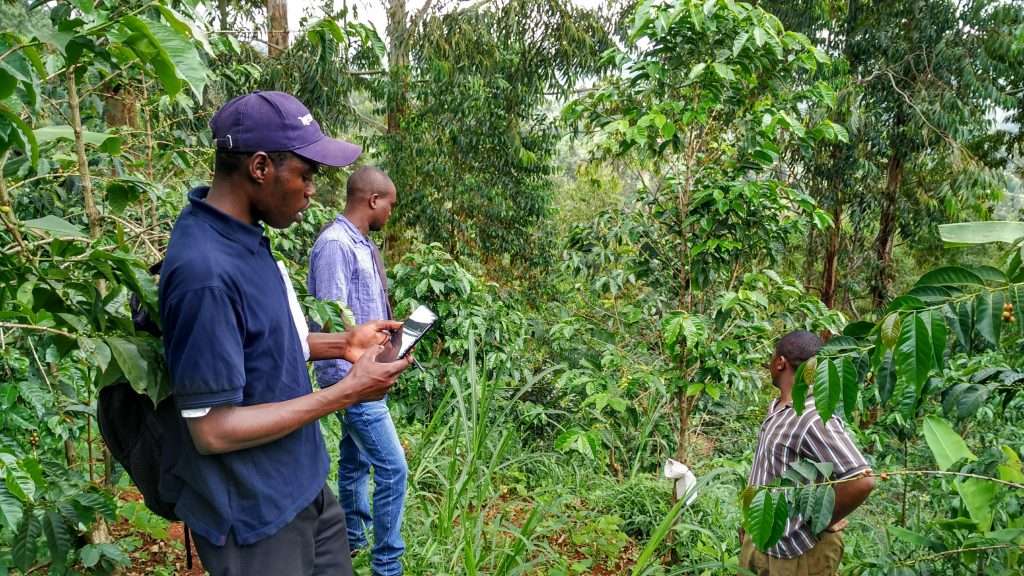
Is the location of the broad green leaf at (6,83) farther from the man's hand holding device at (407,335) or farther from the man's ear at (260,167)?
the man's hand holding device at (407,335)

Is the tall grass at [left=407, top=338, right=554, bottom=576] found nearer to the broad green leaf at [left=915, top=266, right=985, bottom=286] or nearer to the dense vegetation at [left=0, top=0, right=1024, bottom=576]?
the dense vegetation at [left=0, top=0, right=1024, bottom=576]

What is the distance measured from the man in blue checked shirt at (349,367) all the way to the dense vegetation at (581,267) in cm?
20

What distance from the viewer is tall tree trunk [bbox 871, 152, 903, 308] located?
33.2ft

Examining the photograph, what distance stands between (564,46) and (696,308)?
5982 mm

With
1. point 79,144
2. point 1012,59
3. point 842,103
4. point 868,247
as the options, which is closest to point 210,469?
point 79,144

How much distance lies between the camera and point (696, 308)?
346 cm

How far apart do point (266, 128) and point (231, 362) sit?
1.63 feet

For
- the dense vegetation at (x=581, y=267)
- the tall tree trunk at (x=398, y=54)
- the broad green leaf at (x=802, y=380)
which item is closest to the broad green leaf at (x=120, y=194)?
the dense vegetation at (x=581, y=267)

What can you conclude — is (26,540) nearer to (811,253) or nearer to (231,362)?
(231,362)

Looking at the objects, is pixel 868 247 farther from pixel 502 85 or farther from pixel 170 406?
pixel 170 406

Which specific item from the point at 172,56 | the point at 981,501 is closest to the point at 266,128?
the point at 172,56

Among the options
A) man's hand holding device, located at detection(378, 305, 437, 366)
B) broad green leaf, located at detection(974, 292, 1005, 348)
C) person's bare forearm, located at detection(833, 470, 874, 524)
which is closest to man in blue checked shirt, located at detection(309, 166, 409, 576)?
man's hand holding device, located at detection(378, 305, 437, 366)

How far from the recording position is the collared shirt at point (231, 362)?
141cm

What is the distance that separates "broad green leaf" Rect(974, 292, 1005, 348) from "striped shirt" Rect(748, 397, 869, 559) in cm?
95
